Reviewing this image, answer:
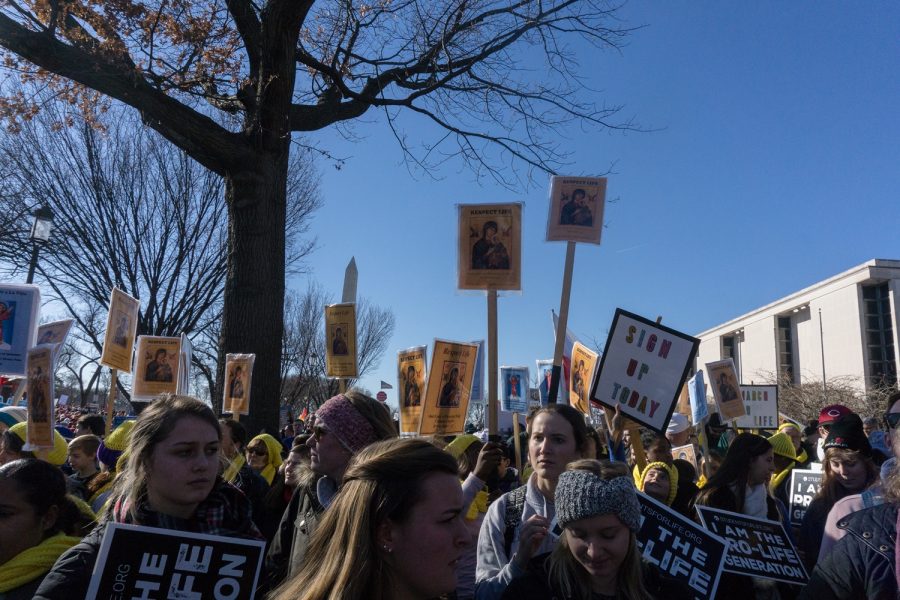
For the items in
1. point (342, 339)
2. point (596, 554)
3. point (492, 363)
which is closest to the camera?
point (596, 554)

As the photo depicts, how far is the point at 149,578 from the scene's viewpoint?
2355mm

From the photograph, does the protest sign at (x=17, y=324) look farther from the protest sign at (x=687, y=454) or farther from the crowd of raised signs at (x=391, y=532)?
the protest sign at (x=687, y=454)

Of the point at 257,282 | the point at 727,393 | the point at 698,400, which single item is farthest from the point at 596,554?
Answer: the point at 698,400

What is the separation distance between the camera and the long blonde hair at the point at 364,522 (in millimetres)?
1729

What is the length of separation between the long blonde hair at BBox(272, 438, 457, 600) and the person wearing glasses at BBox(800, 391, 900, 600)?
63.1 inches

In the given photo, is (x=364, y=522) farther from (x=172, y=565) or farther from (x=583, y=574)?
(x=583, y=574)

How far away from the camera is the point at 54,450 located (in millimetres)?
6094

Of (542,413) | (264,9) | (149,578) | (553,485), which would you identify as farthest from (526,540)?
(264,9)

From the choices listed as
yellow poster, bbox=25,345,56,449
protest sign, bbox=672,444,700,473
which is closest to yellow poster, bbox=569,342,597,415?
protest sign, bbox=672,444,700,473

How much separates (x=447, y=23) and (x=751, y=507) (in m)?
7.74

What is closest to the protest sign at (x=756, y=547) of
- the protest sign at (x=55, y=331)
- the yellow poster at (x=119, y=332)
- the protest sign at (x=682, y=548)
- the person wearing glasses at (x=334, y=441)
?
the protest sign at (x=682, y=548)

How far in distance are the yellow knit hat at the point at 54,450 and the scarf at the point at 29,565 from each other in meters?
3.52

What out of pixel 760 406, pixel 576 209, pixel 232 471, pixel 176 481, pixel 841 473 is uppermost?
pixel 576 209

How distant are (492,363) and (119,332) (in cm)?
517
